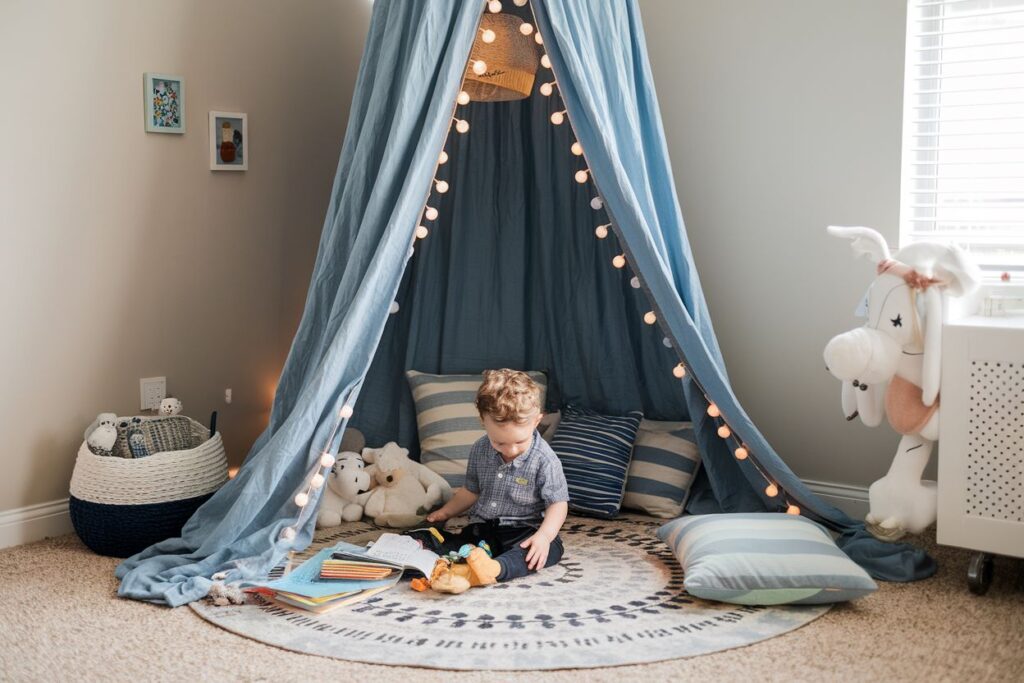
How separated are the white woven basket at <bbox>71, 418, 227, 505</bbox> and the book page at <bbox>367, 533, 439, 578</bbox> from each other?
65 centimetres

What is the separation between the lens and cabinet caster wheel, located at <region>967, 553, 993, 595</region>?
2686mm

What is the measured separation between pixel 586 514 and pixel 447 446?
52 cm

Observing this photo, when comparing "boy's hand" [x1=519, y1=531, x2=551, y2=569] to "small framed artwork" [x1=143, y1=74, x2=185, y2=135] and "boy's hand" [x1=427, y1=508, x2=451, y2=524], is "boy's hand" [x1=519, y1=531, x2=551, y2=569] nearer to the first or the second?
"boy's hand" [x1=427, y1=508, x2=451, y2=524]

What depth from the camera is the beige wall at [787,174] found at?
3307 mm

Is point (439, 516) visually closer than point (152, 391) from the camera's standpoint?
Yes

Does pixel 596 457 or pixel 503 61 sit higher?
pixel 503 61

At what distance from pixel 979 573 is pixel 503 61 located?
199cm

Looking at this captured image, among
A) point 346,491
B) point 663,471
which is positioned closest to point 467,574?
point 346,491

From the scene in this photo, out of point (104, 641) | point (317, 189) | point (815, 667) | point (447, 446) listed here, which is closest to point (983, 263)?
point (815, 667)

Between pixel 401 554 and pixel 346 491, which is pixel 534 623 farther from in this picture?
pixel 346 491

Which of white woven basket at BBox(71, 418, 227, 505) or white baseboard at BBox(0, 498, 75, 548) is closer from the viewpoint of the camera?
white woven basket at BBox(71, 418, 227, 505)

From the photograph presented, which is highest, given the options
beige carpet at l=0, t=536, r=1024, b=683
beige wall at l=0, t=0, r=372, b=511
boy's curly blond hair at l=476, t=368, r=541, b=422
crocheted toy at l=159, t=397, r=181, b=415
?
beige wall at l=0, t=0, r=372, b=511

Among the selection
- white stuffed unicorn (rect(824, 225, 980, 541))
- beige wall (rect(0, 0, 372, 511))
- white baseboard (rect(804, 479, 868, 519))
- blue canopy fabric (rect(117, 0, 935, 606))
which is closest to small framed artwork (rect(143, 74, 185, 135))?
beige wall (rect(0, 0, 372, 511))

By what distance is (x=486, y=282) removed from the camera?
374cm
